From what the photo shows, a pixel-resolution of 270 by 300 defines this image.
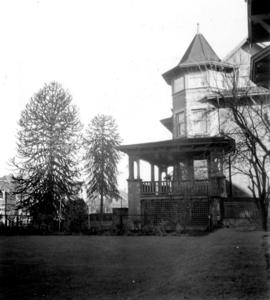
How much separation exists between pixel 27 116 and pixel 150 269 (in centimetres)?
2972

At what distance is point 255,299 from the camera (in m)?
6.02

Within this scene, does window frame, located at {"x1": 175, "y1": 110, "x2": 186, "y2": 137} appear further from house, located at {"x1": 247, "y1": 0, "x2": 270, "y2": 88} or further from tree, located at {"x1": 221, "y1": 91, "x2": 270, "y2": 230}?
house, located at {"x1": 247, "y1": 0, "x2": 270, "y2": 88}

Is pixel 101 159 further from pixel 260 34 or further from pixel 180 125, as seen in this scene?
pixel 260 34

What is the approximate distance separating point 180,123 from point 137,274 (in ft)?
70.2

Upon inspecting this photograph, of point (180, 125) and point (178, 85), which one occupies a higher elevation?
point (178, 85)

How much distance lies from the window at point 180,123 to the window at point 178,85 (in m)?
1.88

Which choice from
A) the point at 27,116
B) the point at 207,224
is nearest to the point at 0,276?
the point at 207,224

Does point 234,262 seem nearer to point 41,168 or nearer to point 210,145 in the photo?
point 210,145

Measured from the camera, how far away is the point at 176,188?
23938mm

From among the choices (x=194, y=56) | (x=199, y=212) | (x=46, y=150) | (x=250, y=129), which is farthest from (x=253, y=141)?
(x=46, y=150)

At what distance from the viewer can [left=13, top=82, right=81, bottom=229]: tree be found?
36250 mm

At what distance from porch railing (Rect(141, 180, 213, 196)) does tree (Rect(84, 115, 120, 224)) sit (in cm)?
3110

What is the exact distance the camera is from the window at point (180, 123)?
29.6 metres

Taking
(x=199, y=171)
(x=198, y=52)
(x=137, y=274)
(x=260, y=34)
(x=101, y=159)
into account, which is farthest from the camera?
(x=101, y=159)
